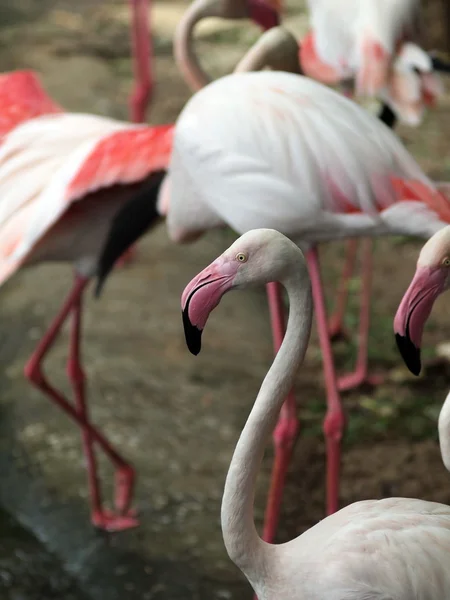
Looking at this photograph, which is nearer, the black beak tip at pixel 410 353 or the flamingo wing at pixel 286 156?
the black beak tip at pixel 410 353

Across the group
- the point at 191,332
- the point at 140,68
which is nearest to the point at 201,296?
the point at 191,332

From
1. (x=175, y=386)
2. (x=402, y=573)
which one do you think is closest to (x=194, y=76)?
(x=175, y=386)

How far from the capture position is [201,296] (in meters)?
1.60

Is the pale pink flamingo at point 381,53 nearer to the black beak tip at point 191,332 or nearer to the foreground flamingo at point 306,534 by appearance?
the foreground flamingo at point 306,534

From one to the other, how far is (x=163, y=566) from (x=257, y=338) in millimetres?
1302

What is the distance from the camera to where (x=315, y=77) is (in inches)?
134

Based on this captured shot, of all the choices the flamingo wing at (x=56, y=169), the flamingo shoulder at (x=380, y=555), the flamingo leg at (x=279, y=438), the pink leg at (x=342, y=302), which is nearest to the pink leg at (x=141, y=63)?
the pink leg at (x=342, y=302)

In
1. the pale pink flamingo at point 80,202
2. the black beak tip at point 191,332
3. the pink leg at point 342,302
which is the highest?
the black beak tip at point 191,332

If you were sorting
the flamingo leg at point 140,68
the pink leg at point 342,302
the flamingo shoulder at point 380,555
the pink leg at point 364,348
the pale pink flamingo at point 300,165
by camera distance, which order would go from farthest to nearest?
the flamingo leg at point 140,68, the pink leg at point 342,302, the pink leg at point 364,348, the pale pink flamingo at point 300,165, the flamingo shoulder at point 380,555

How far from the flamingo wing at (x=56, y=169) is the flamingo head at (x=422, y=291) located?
1.06 metres

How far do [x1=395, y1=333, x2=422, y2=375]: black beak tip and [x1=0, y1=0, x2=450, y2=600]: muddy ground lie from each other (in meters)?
1.09

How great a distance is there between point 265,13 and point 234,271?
1.64m

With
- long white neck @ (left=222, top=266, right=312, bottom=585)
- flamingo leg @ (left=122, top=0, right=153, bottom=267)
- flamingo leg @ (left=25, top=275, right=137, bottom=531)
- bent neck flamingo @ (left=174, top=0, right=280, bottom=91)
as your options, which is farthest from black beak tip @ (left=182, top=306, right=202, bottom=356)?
flamingo leg @ (left=122, top=0, right=153, bottom=267)

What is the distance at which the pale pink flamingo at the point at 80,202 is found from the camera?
2574 mm
